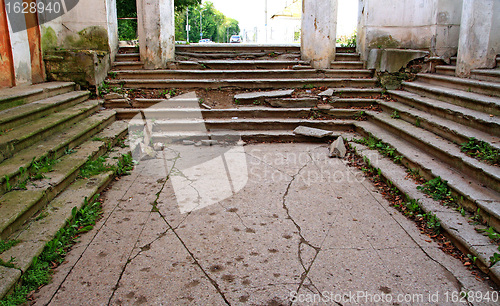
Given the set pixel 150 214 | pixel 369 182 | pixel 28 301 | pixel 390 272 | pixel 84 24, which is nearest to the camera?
pixel 28 301

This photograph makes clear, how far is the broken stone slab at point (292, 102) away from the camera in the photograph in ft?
22.9

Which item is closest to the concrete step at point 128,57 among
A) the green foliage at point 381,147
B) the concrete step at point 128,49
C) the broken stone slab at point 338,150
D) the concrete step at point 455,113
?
the concrete step at point 128,49

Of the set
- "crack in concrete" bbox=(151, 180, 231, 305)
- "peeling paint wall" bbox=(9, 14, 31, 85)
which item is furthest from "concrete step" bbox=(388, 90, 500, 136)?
"peeling paint wall" bbox=(9, 14, 31, 85)

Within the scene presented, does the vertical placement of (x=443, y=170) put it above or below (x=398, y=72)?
below

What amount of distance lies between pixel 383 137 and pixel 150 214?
3655 mm

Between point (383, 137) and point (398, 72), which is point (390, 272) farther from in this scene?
point (398, 72)

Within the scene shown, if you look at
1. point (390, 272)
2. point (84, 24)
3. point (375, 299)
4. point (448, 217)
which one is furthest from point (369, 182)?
point (84, 24)

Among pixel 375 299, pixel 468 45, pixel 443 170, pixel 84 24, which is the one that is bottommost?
pixel 375 299

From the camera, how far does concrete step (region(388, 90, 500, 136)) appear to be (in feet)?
13.9

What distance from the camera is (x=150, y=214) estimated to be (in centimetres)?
354

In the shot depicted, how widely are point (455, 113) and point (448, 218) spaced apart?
2236 mm

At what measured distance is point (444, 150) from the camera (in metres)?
4.24

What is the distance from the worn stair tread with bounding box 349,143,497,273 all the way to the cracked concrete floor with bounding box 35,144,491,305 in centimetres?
18

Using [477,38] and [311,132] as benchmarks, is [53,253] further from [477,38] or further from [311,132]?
[477,38]
